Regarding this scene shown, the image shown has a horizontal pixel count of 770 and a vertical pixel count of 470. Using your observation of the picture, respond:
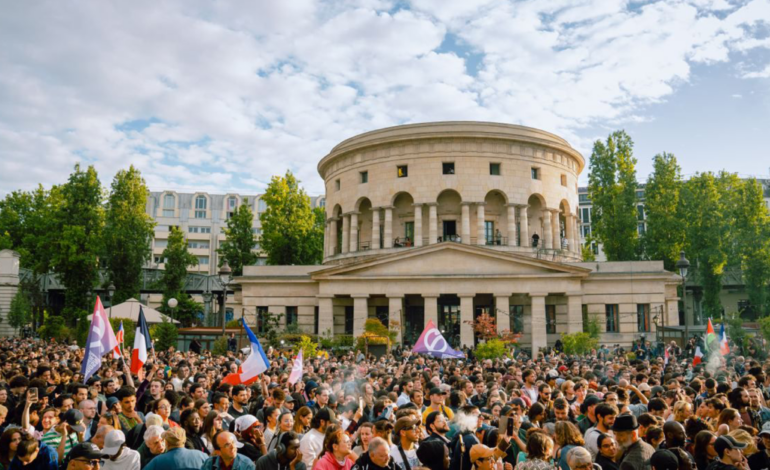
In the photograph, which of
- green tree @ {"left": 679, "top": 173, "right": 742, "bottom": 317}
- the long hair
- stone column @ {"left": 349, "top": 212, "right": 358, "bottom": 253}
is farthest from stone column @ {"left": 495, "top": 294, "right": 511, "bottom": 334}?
the long hair

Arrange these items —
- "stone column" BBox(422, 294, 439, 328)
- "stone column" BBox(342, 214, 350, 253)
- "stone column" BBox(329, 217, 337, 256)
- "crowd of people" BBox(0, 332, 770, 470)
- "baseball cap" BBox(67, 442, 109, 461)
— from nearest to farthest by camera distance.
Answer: "baseball cap" BBox(67, 442, 109, 461), "crowd of people" BBox(0, 332, 770, 470), "stone column" BBox(422, 294, 439, 328), "stone column" BBox(342, 214, 350, 253), "stone column" BBox(329, 217, 337, 256)

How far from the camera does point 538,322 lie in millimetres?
39594

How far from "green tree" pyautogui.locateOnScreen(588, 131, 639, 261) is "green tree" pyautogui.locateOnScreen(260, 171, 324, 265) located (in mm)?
29594

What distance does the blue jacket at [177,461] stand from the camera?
6430 mm

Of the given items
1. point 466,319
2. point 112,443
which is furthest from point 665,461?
point 466,319

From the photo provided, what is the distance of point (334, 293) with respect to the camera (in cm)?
4216

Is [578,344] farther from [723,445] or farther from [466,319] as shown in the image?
[723,445]

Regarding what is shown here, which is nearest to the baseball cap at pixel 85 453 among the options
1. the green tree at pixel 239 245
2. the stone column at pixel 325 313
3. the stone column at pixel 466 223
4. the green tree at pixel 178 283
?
the stone column at pixel 325 313

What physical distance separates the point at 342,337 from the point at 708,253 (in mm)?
34634

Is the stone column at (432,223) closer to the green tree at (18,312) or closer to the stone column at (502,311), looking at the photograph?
the stone column at (502,311)

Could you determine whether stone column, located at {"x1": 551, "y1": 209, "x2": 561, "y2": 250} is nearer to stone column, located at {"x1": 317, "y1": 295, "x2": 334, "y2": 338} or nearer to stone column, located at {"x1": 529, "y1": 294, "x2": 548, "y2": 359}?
stone column, located at {"x1": 529, "y1": 294, "x2": 548, "y2": 359}

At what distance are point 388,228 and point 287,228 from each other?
1725 centimetres

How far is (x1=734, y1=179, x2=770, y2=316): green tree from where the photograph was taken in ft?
176

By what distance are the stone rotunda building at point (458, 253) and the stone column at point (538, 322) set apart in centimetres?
8
